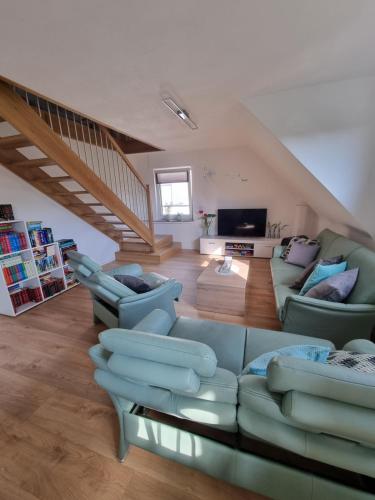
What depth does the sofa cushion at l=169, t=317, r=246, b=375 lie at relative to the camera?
53.6 inches

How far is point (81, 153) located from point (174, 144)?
5.62ft

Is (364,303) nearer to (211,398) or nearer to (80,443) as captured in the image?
(211,398)

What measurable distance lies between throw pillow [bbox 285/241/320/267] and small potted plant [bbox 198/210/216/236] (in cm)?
230

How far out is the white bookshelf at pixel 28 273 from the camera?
8.79 feet

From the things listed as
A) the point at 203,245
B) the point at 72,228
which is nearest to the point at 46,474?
the point at 72,228

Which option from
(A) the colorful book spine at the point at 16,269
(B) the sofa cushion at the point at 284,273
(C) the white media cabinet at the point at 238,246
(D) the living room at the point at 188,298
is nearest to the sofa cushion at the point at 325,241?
(D) the living room at the point at 188,298

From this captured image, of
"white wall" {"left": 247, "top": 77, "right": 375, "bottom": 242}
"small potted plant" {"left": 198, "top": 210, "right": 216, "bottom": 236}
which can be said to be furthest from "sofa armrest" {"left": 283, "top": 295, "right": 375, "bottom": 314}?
"small potted plant" {"left": 198, "top": 210, "right": 216, "bottom": 236}

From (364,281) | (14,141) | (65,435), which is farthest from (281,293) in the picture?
(14,141)

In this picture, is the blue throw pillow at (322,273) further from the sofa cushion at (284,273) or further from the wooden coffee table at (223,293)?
the wooden coffee table at (223,293)

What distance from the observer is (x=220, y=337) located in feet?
5.08

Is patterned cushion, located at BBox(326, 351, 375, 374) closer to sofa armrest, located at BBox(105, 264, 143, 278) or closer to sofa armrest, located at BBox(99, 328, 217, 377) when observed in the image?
sofa armrest, located at BBox(99, 328, 217, 377)

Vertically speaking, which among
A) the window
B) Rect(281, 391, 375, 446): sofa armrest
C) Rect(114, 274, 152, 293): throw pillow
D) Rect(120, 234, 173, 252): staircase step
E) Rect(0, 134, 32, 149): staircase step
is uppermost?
Rect(0, 134, 32, 149): staircase step

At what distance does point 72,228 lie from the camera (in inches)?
151

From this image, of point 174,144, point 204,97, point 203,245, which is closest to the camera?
point 204,97
